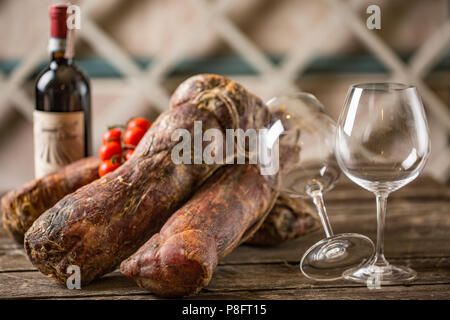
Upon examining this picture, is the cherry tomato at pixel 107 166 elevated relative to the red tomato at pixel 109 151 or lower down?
lower down

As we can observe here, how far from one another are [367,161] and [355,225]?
311mm

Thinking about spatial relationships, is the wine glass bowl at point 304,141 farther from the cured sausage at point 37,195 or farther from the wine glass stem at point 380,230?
the cured sausage at point 37,195

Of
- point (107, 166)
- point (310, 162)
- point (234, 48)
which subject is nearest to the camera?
point (310, 162)

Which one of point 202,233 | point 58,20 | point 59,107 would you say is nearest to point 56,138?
point 59,107

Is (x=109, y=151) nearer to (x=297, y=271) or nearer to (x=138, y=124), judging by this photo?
(x=138, y=124)

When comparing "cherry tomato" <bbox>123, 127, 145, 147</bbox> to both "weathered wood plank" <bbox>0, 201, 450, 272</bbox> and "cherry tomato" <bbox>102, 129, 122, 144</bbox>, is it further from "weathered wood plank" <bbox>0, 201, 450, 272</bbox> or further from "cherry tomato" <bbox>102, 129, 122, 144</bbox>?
"weathered wood plank" <bbox>0, 201, 450, 272</bbox>

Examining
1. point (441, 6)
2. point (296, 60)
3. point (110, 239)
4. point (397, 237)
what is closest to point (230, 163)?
point (110, 239)

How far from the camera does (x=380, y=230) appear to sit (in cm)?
65

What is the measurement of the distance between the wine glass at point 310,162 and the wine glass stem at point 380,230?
0.02m

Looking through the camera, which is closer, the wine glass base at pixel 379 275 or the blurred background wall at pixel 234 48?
the wine glass base at pixel 379 275

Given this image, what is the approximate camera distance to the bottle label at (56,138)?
2.80 ft

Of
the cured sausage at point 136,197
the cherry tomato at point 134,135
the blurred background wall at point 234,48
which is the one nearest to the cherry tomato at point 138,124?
the cherry tomato at point 134,135

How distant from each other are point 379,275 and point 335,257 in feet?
0.18
